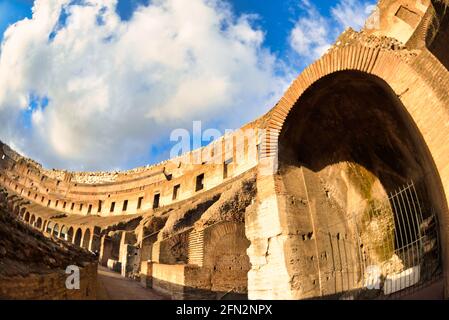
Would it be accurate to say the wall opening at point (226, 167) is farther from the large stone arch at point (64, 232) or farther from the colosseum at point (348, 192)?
the colosseum at point (348, 192)

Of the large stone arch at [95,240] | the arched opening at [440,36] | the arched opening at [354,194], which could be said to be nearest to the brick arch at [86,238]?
the large stone arch at [95,240]

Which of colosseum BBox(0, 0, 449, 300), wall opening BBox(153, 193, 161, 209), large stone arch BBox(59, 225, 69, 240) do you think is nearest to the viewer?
colosseum BBox(0, 0, 449, 300)

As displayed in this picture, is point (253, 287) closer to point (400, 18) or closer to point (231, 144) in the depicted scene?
point (400, 18)

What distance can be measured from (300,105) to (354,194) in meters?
2.07

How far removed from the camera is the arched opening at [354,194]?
5270mm

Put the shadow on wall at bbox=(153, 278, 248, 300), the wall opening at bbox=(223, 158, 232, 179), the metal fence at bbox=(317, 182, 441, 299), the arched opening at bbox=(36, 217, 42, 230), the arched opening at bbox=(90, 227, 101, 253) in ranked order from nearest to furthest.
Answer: the metal fence at bbox=(317, 182, 441, 299)
the shadow on wall at bbox=(153, 278, 248, 300)
the arched opening at bbox=(90, 227, 101, 253)
the wall opening at bbox=(223, 158, 232, 179)
the arched opening at bbox=(36, 217, 42, 230)

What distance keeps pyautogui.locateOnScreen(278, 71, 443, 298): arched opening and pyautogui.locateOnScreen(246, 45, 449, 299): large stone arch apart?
0.11 metres

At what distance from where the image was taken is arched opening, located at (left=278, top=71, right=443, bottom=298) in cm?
527

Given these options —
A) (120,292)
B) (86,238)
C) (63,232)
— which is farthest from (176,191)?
(120,292)

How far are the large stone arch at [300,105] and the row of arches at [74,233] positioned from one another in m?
17.9

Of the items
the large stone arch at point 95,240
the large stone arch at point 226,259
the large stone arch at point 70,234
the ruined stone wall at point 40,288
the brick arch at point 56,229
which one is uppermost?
the brick arch at point 56,229

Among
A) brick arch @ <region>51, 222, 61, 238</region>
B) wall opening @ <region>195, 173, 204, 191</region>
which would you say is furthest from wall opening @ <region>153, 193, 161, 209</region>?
brick arch @ <region>51, 222, 61, 238</region>

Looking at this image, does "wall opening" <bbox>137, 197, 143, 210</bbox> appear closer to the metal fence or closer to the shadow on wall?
the shadow on wall
